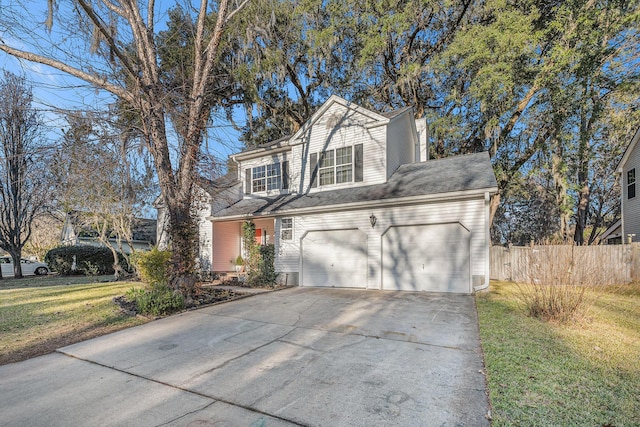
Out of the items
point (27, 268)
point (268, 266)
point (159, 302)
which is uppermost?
point (268, 266)

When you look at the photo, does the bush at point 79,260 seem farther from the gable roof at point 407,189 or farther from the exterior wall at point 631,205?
the exterior wall at point 631,205

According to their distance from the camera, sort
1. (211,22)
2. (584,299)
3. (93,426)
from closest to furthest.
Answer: (93,426)
(584,299)
(211,22)

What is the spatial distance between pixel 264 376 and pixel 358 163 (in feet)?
30.0

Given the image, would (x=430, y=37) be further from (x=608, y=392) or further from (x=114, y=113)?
(x=608, y=392)

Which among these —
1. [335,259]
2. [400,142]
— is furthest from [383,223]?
[400,142]

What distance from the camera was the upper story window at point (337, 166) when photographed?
11.8m

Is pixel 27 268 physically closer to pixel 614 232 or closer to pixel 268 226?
pixel 268 226

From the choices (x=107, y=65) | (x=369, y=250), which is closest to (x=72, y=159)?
(x=107, y=65)

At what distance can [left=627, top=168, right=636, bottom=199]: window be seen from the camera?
46.0 ft

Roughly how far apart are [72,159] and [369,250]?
9.20m

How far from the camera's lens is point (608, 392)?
3.13 m

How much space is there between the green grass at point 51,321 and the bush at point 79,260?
25.0 ft

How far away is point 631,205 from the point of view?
1410 centimetres

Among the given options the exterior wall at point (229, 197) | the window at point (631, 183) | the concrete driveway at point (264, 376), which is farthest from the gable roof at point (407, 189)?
the window at point (631, 183)
